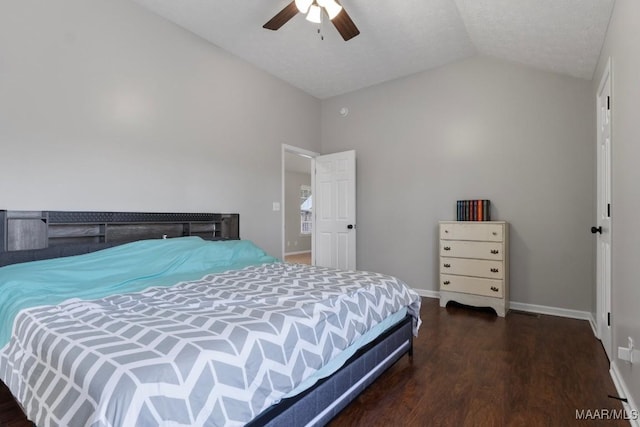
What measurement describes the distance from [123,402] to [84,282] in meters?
1.49

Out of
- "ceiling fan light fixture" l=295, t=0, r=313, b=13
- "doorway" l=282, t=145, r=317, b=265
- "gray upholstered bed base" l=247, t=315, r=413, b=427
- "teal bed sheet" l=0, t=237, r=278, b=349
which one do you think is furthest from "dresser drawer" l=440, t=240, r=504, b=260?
"doorway" l=282, t=145, r=317, b=265

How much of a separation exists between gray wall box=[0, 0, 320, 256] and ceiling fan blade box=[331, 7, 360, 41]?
1570 millimetres

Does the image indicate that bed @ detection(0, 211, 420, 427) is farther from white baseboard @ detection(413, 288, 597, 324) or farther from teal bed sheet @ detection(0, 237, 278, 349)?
white baseboard @ detection(413, 288, 597, 324)

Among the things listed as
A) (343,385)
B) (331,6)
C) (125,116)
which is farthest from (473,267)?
(125,116)

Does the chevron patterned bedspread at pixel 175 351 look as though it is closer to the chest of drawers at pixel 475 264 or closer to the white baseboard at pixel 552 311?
the chest of drawers at pixel 475 264

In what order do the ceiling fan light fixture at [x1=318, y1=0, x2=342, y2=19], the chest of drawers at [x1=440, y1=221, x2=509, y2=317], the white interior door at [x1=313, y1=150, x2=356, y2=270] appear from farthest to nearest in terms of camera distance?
the white interior door at [x1=313, y1=150, x2=356, y2=270], the chest of drawers at [x1=440, y1=221, x2=509, y2=317], the ceiling fan light fixture at [x1=318, y1=0, x2=342, y2=19]

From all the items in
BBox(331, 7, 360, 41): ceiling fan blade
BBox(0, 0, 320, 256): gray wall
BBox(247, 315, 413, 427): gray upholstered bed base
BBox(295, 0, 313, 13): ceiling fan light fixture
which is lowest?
BBox(247, 315, 413, 427): gray upholstered bed base

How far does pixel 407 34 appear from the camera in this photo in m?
3.29

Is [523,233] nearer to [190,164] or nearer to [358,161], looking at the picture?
[358,161]

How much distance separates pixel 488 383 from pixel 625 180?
54.6 inches

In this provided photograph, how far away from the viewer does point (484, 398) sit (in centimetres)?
181

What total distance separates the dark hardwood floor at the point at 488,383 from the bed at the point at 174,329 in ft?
0.54

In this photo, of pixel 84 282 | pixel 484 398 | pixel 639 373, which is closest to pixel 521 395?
pixel 484 398

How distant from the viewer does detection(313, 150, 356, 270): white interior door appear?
4492 millimetres
